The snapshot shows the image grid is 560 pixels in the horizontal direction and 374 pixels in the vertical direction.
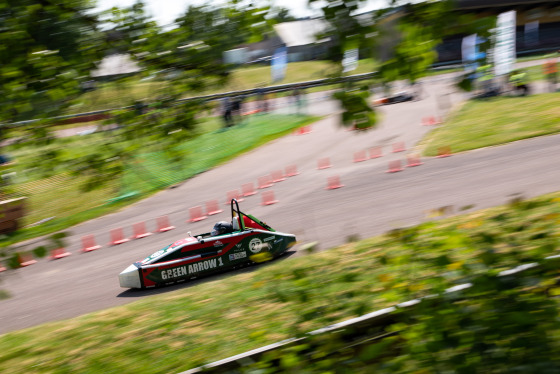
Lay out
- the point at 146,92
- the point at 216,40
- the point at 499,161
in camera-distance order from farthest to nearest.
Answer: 1. the point at 499,161
2. the point at 146,92
3. the point at 216,40

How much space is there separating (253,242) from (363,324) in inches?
318

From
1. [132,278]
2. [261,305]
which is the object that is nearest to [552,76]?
[132,278]

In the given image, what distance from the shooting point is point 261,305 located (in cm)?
809

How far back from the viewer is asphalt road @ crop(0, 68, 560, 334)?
12617 millimetres

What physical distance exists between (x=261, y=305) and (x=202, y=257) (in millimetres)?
4520

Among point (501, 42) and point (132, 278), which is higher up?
point (501, 42)

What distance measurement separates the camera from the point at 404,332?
3680mm

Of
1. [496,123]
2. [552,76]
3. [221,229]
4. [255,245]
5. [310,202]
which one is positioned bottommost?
[255,245]

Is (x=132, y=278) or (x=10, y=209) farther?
(x=132, y=278)

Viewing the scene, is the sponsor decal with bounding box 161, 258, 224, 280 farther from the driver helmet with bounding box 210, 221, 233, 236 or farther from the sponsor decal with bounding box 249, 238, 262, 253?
the sponsor decal with bounding box 249, 238, 262, 253

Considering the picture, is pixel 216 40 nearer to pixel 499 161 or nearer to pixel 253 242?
pixel 253 242

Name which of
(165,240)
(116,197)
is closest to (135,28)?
(165,240)

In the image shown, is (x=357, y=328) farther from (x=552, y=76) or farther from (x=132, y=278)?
(x=552, y=76)

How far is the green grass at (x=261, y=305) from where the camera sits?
4160mm
